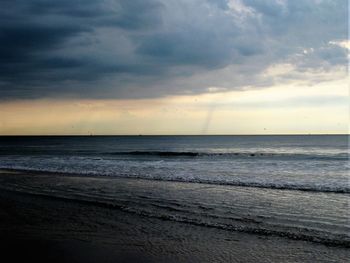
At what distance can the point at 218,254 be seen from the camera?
326 inches

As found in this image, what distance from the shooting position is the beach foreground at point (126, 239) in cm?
810

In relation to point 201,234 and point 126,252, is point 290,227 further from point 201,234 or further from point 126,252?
point 126,252

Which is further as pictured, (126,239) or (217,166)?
(217,166)

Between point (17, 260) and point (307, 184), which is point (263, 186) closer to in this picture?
point (307, 184)

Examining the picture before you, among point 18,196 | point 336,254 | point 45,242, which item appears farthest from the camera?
point 18,196

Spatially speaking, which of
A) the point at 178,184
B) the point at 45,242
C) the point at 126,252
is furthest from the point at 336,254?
the point at 178,184

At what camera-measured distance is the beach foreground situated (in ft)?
26.6

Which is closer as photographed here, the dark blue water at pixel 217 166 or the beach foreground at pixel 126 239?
the beach foreground at pixel 126 239

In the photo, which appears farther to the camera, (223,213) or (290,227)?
(223,213)

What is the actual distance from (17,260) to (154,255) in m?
2.83

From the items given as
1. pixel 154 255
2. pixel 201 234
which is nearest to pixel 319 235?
pixel 201 234

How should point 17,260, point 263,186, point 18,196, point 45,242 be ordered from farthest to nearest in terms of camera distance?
point 263,186 < point 18,196 < point 45,242 < point 17,260

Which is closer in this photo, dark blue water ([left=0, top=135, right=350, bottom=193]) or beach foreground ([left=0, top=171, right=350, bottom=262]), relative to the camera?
beach foreground ([left=0, top=171, right=350, bottom=262])

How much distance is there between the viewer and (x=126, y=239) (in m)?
9.48
